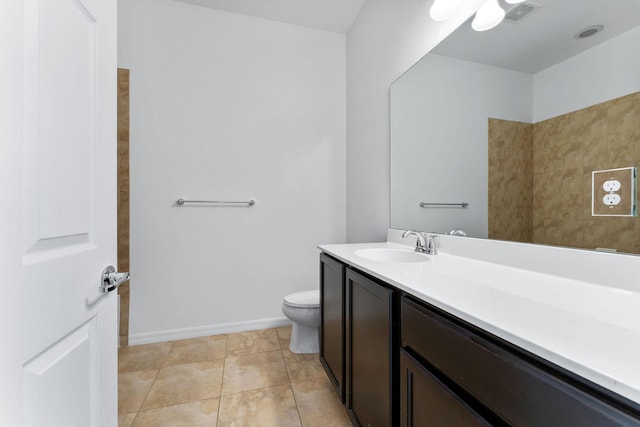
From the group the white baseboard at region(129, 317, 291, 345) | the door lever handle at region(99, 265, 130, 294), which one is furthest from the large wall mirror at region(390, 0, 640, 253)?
the white baseboard at region(129, 317, 291, 345)

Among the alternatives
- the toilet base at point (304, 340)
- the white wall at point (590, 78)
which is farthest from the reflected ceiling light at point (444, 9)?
the toilet base at point (304, 340)

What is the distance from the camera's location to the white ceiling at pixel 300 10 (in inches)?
81.4

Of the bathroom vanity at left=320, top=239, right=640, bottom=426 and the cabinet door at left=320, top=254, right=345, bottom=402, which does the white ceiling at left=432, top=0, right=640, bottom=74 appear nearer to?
the bathroom vanity at left=320, top=239, right=640, bottom=426

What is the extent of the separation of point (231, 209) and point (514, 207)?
6.25 ft

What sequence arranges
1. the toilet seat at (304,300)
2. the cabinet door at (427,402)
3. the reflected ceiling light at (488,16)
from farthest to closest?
the toilet seat at (304,300) → the reflected ceiling light at (488,16) → the cabinet door at (427,402)

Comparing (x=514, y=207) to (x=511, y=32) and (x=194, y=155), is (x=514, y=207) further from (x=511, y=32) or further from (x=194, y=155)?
(x=194, y=155)

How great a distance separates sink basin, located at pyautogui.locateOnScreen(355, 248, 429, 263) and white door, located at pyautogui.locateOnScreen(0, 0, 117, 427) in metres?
1.07

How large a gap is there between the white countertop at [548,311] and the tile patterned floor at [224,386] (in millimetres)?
907

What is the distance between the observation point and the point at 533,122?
0.96m

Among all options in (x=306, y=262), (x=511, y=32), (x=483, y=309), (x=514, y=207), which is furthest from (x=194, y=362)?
(x=511, y=32)

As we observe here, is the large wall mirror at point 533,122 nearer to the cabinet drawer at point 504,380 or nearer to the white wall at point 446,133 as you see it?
the white wall at point 446,133

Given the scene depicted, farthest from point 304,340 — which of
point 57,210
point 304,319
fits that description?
point 57,210

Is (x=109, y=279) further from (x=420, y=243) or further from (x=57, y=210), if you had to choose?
(x=420, y=243)

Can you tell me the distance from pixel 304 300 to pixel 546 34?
1.78 m
